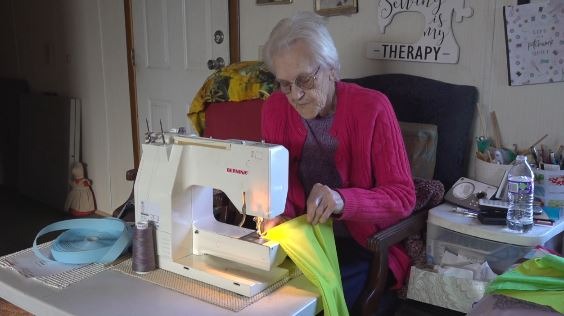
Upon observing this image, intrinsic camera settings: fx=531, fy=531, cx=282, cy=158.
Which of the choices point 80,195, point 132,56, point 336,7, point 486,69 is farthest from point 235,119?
point 80,195

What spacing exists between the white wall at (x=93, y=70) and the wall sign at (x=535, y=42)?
240cm

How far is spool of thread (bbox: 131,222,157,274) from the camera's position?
1.19 meters

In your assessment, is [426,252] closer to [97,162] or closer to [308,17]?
[308,17]

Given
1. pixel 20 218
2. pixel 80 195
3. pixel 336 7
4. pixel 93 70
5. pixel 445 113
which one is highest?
pixel 336 7

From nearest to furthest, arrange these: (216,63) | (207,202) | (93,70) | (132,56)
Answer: (207,202)
(216,63)
(132,56)
(93,70)

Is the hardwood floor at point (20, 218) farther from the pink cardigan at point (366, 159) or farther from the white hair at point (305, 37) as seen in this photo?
the white hair at point (305, 37)

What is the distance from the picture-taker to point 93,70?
3.62m

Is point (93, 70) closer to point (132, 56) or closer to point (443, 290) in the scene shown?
point (132, 56)

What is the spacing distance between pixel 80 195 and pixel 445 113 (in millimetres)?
2878

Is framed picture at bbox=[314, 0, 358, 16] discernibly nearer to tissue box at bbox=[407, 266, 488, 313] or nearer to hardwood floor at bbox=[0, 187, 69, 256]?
tissue box at bbox=[407, 266, 488, 313]

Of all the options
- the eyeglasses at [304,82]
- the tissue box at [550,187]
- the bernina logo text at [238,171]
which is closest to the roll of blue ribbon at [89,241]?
the bernina logo text at [238,171]

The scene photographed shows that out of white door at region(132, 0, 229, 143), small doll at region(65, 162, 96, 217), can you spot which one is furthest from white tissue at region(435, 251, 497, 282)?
small doll at region(65, 162, 96, 217)

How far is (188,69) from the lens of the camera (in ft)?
9.88

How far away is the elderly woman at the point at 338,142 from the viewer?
140 centimetres
